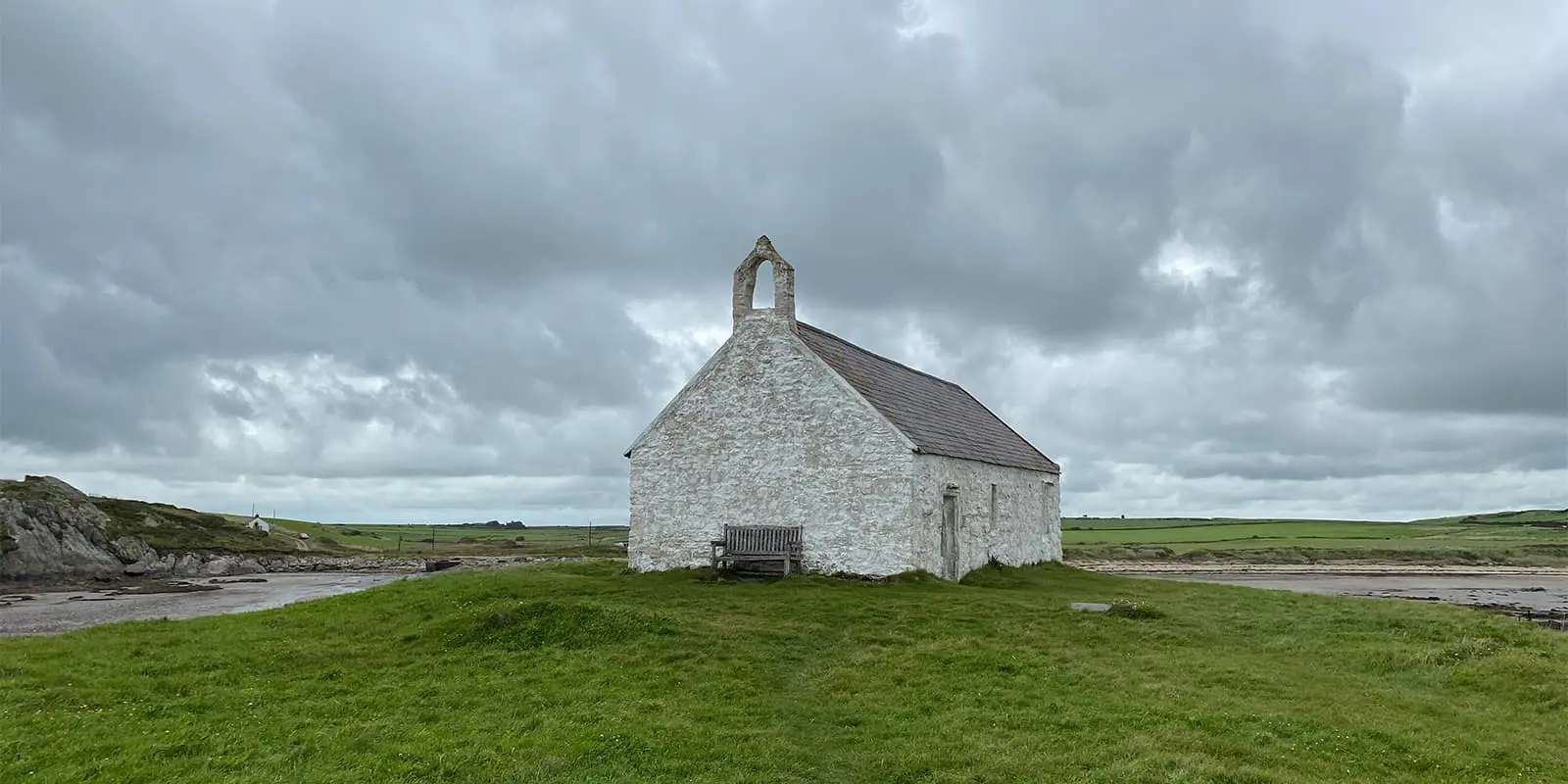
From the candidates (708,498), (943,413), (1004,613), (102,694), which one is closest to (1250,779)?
(1004,613)

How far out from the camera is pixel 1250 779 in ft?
36.3

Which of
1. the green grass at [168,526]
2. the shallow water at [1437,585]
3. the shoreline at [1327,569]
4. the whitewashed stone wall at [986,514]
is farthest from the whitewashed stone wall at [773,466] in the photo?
the green grass at [168,526]

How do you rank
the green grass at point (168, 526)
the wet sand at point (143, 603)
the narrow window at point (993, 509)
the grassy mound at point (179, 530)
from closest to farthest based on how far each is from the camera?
the wet sand at point (143, 603) → the narrow window at point (993, 509) → the green grass at point (168, 526) → the grassy mound at point (179, 530)

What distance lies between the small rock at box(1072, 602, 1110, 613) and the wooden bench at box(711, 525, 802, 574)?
7473 mm

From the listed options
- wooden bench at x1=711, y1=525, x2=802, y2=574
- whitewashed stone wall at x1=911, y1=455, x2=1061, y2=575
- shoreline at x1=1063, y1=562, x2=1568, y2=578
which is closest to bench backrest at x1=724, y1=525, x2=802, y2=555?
wooden bench at x1=711, y1=525, x2=802, y2=574

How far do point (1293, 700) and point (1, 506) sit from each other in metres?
65.6

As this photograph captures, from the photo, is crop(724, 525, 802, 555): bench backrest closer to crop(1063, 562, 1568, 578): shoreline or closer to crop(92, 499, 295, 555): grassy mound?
crop(1063, 562, 1568, 578): shoreline

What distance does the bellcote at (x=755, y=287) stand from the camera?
2909cm

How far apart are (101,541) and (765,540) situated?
1991 inches

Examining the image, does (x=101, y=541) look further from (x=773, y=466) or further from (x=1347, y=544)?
(x=1347, y=544)

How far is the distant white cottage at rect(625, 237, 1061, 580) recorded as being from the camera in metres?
27.0

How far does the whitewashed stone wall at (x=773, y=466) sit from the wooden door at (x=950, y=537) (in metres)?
2.85

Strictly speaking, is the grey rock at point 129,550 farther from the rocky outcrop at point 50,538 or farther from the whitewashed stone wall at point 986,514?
the whitewashed stone wall at point 986,514

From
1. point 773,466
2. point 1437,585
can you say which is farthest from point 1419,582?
point 773,466
